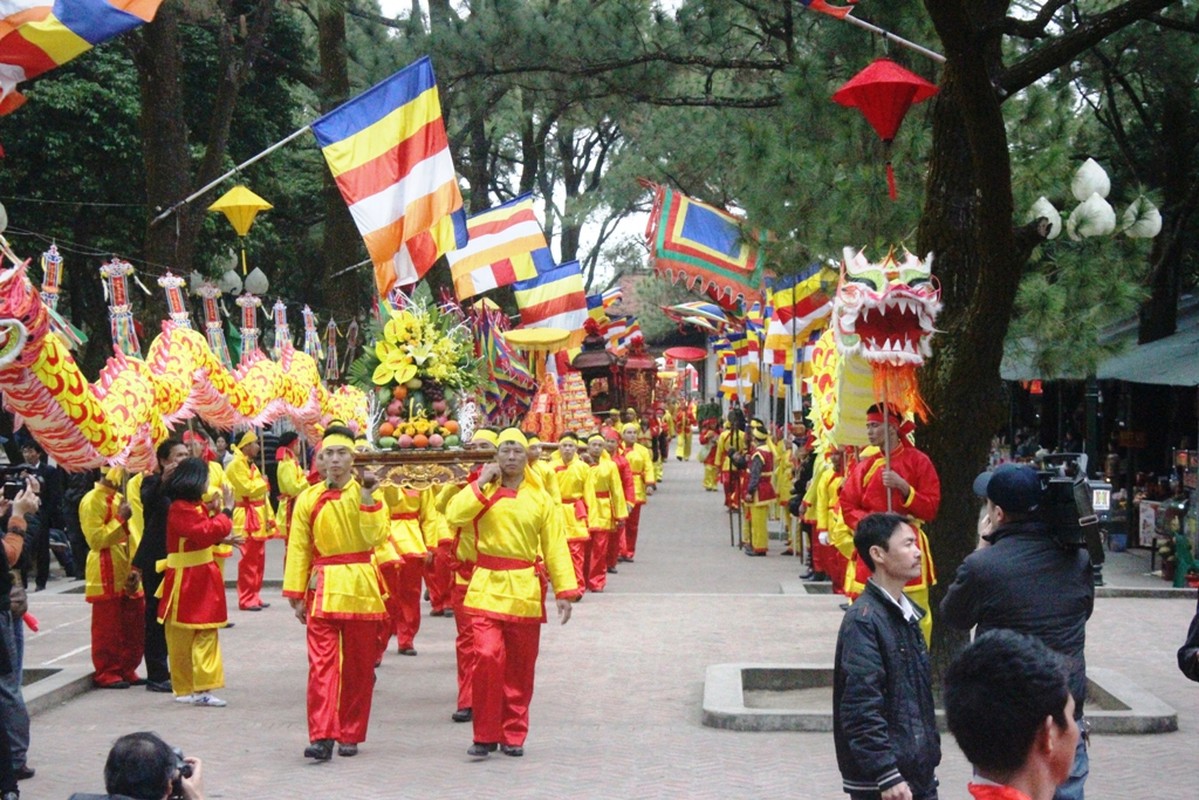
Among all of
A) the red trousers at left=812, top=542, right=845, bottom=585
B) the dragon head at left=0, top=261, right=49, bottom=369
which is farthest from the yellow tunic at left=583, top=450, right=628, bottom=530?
the dragon head at left=0, top=261, right=49, bottom=369

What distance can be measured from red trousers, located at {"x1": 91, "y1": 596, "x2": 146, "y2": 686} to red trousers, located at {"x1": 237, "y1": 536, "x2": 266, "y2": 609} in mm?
4473

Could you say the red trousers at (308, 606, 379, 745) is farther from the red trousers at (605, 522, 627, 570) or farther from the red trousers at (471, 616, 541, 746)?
the red trousers at (605, 522, 627, 570)

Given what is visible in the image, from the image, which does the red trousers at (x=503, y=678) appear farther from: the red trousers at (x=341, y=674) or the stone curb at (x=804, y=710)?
the stone curb at (x=804, y=710)

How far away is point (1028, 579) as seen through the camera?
554cm

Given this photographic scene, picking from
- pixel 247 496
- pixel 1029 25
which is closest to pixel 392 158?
pixel 247 496

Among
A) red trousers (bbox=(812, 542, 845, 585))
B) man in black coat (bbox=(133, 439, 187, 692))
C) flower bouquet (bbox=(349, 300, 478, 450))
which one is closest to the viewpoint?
man in black coat (bbox=(133, 439, 187, 692))

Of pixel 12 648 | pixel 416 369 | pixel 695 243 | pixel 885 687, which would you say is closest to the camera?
pixel 885 687

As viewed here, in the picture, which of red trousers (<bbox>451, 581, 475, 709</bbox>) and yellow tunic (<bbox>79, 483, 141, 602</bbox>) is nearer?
red trousers (<bbox>451, 581, 475, 709</bbox>)

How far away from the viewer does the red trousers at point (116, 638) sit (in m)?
11.3

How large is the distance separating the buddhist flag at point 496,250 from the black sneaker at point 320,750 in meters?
13.9

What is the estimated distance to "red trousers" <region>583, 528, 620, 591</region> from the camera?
1812 centimetres

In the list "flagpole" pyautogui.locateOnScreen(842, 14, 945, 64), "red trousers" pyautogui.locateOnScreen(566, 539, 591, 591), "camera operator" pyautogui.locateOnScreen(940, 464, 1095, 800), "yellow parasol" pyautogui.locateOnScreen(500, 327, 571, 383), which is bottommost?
"red trousers" pyautogui.locateOnScreen(566, 539, 591, 591)

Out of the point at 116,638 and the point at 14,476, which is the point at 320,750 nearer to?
the point at 14,476

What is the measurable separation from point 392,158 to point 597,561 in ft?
19.6
